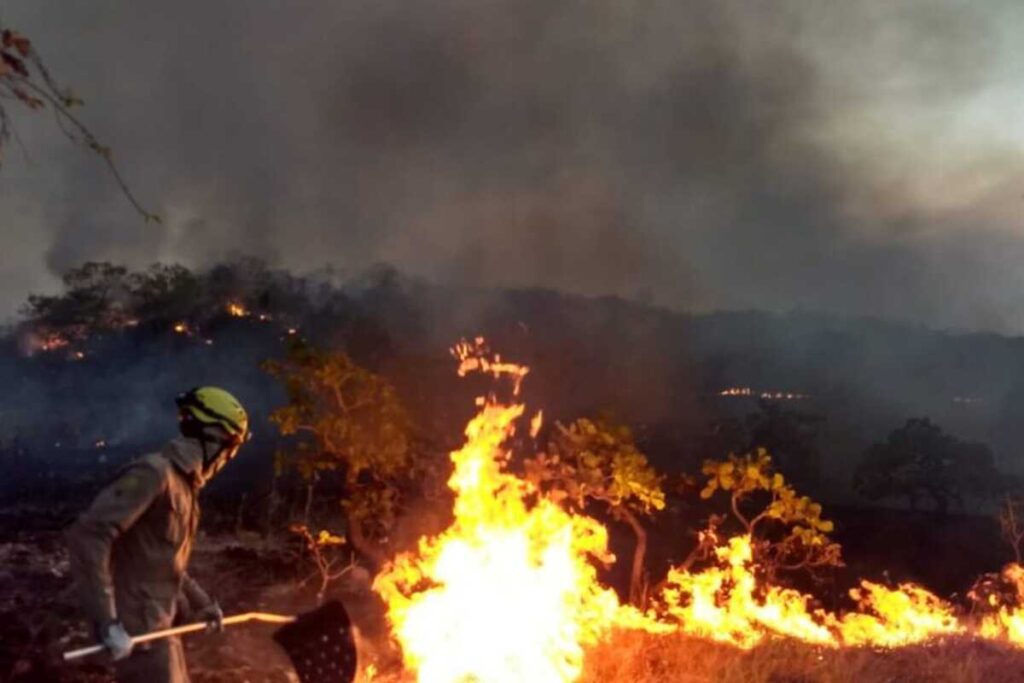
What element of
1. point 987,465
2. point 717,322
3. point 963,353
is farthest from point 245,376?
point 963,353

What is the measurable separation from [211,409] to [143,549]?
702 millimetres

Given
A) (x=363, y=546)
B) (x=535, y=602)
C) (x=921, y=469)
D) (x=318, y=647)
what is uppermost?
(x=921, y=469)

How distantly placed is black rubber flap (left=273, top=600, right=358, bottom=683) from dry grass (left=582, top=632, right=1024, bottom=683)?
228 centimetres

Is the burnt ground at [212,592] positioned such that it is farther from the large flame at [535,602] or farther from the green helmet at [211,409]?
the green helmet at [211,409]

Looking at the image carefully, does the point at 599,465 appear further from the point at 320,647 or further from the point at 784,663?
the point at 320,647

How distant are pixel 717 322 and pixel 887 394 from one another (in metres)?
10.7

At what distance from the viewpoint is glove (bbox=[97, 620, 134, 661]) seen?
3.70 meters

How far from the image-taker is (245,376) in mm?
32906

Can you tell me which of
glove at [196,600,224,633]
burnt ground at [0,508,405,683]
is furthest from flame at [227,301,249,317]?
glove at [196,600,224,633]

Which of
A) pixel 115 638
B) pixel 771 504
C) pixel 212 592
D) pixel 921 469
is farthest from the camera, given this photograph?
pixel 921 469

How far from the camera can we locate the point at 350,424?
10266 millimetres

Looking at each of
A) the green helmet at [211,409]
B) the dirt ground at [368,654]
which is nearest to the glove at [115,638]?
the green helmet at [211,409]

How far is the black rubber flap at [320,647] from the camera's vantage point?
489cm

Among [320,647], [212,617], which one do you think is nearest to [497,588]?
[320,647]
